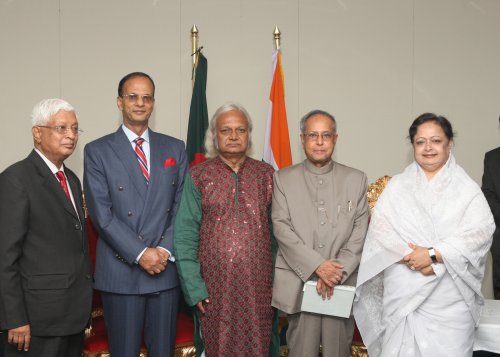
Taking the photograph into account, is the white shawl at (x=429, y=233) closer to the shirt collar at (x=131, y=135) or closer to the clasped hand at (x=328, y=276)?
the clasped hand at (x=328, y=276)

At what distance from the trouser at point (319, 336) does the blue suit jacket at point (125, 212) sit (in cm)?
67

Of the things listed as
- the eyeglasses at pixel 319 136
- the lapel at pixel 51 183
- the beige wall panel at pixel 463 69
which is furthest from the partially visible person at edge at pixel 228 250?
the beige wall panel at pixel 463 69

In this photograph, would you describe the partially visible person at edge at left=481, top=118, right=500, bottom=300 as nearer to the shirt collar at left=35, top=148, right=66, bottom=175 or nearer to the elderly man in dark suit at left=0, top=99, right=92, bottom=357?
the elderly man in dark suit at left=0, top=99, right=92, bottom=357

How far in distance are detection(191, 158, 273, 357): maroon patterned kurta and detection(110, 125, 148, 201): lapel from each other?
27 centimetres

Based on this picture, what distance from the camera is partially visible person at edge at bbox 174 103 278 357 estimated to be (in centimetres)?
278

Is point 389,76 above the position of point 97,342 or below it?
above

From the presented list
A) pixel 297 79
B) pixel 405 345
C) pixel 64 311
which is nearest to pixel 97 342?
pixel 64 311

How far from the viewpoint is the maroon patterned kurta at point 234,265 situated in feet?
9.12

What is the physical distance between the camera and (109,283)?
9.09 feet

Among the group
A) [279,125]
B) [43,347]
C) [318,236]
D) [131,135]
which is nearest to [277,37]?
[279,125]

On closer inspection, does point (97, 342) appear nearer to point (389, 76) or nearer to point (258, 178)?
point (258, 178)

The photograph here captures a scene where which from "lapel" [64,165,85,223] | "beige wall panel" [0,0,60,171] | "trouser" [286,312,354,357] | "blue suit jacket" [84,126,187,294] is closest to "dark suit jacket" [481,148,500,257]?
"trouser" [286,312,354,357]

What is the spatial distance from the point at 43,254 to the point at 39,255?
2 centimetres

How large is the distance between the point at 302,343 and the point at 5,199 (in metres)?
1.53
